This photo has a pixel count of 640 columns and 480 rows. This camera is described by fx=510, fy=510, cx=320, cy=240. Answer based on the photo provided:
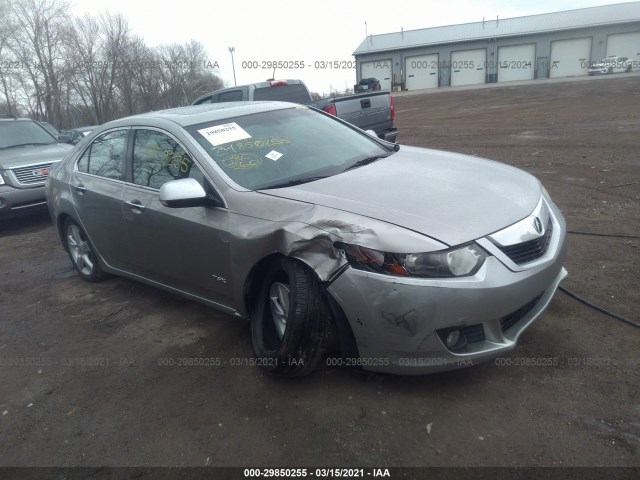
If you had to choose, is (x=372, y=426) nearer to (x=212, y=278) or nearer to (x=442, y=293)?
(x=442, y=293)

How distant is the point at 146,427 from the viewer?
113 inches

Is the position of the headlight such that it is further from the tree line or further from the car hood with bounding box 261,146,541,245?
the tree line

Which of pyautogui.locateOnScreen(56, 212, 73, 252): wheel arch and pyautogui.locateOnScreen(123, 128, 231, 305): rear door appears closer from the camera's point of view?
pyautogui.locateOnScreen(123, 128, 231, 305): rear door

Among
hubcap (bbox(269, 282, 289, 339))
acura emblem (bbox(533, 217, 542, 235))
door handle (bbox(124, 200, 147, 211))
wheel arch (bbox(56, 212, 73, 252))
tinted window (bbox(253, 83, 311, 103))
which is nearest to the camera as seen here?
acura emblem (bbox(533, 217, 542, 235))

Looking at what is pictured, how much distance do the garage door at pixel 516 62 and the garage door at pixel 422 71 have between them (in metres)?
5.69

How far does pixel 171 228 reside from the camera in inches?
144

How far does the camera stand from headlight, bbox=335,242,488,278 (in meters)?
→ 2.55

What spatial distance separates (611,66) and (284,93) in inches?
1455

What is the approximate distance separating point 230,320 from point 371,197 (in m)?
1.70

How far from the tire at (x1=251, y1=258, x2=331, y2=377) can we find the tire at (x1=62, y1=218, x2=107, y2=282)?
8.13 ft

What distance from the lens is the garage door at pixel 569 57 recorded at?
41312mm

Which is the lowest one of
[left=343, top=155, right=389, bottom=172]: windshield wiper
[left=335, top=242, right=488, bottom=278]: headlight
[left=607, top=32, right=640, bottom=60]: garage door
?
[left=335, top=242, right=488, bottom=278]: headlight

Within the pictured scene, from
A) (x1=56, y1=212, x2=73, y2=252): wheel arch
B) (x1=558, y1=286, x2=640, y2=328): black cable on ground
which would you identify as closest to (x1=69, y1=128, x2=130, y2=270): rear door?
(x1=56, y1=212, x2=73, y2=252): wheel arch

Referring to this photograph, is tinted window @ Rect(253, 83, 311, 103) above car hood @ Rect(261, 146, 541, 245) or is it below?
above
